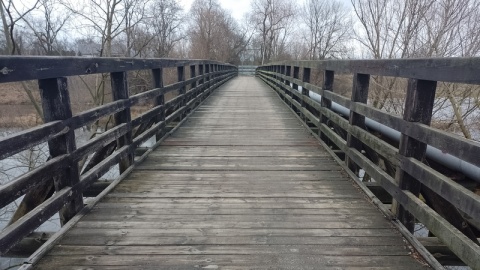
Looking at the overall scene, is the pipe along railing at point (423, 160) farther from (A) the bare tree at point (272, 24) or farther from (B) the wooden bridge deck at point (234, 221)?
(A) the bare tree at point (272, 24)

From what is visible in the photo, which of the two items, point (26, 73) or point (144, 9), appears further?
point (144, 9)

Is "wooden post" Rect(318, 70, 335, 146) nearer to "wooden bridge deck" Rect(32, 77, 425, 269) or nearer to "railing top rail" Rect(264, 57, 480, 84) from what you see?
"wooden bridge deck" Rect(32, 77, 425, 269)

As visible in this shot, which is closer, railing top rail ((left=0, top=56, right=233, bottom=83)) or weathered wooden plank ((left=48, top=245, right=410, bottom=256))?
railing top rail ((left=0, top=56, right=233, bottom=83))

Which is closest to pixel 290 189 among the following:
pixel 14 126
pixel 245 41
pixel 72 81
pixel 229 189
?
pixel 229 189

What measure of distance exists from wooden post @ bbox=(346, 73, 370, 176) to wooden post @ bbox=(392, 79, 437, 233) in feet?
3.39

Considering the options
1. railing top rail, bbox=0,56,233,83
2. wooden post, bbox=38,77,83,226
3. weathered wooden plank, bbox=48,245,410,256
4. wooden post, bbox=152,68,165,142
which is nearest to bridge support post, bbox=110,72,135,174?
railing top rail, bbox=0,56,233,83

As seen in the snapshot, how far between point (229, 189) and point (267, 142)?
6.72 feet

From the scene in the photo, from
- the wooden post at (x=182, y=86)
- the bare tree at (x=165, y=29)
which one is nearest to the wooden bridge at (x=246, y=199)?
the wooden post at (x=182, y=86)

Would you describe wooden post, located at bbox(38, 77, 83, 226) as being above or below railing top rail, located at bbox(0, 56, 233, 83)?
below

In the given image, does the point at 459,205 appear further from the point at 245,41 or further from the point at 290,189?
the point at 245,41

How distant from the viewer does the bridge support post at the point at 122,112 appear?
3.52 m

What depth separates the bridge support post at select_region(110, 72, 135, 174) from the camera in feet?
11.6

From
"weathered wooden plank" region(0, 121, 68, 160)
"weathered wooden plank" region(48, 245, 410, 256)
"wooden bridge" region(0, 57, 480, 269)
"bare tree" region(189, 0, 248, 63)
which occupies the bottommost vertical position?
"weathered wooden plank" region(48, 245, 410, 256)

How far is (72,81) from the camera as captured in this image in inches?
788
